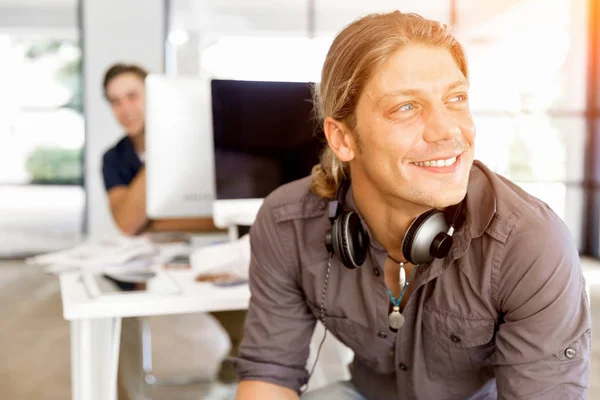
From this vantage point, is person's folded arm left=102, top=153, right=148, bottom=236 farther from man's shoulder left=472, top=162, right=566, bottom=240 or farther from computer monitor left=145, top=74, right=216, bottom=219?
man's shoulder left=472, top=162, right=566, bottom=240

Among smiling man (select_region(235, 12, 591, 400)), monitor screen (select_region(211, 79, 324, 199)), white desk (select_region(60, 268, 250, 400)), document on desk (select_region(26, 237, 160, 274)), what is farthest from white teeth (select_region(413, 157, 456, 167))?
document on desk (select_region(26, 237, 160, 274))

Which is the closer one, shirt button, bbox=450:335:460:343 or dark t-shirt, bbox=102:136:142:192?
shirt button, bbox=450:335:460:343

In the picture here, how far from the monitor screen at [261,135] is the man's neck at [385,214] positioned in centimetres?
55

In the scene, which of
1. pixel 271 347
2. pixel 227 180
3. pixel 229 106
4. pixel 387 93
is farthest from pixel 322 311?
pixel 229 106

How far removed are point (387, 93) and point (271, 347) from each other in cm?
→ 55

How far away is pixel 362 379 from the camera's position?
133 centimetres

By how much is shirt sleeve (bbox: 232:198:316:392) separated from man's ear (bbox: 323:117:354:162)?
0.63ft

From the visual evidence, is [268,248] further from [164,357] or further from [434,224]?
[164,357]

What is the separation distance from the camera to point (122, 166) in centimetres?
311

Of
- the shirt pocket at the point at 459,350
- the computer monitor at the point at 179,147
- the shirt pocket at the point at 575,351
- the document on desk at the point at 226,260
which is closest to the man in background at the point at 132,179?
the computer monitor at the point at 179,147

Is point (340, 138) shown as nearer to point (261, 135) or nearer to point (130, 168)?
point (261, 135)

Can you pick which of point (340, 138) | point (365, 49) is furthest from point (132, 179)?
point (365, 49)

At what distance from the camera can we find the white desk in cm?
126

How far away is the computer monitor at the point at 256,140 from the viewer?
5.63ft
